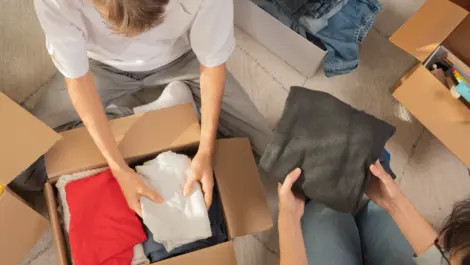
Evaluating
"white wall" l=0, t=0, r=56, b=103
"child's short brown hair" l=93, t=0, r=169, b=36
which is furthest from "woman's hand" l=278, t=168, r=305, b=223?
"white wall" l=0, t=0, r=56, b=103

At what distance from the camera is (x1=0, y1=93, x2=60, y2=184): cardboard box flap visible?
86 cm

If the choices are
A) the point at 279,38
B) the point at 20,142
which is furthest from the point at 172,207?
the point at 279,38

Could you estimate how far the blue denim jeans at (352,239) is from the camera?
94cm

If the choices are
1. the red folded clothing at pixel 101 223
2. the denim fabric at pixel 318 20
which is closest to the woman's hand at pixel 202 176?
the red folded clothing at pixel 101 223

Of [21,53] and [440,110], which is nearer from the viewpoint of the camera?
[440,110]

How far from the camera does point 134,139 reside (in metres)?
0.93

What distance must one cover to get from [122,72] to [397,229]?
674 mm

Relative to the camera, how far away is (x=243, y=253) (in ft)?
3.76

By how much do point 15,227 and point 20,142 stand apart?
17 cm

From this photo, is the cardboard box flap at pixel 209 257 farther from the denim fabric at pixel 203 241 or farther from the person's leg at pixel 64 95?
the person's leg at pixel 64 95

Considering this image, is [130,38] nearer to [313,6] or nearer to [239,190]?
[239,190]

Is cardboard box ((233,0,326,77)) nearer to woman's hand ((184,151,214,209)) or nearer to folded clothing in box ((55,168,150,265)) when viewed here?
woman's hand ((184,151,214,209))

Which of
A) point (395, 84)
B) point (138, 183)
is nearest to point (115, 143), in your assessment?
point (138, 183)

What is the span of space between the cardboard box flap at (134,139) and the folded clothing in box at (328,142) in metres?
0.19
